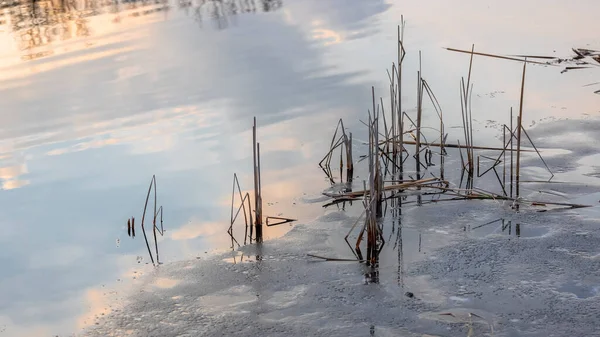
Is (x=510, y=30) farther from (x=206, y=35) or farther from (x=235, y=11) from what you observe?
(x=235, y=11)

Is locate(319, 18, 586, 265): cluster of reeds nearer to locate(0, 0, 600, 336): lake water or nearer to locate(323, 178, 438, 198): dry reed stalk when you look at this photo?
locate(323, 178, 438, 198): dry reed stalk

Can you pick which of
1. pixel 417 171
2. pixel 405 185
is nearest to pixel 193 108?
pixel 417 171

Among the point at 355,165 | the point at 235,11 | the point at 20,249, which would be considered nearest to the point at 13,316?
the point at 20,249

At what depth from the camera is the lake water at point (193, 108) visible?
6578 mm

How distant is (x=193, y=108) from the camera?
35.5 ft

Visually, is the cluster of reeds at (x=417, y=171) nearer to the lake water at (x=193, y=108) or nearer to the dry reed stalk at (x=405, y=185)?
the dry reed stalk at (x=405, y=185)

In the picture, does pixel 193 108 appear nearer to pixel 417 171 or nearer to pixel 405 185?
pixel 417 171

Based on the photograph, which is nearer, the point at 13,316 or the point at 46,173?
the point at 13,316

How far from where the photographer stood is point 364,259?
5836 millimetres

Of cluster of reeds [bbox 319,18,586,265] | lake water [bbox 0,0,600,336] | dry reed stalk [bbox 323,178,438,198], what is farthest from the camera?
dry reed stalk [bbox 323,178,438,198]

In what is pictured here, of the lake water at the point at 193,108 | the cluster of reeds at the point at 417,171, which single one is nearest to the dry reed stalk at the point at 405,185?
the cluster of reeds at the point at 417,171

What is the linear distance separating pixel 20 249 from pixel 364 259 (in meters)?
3.23

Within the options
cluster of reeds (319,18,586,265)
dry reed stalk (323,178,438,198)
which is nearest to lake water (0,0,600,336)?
dry reed stalk (323,178,438,198)

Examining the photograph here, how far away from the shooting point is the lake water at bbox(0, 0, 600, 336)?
658 centimetres
